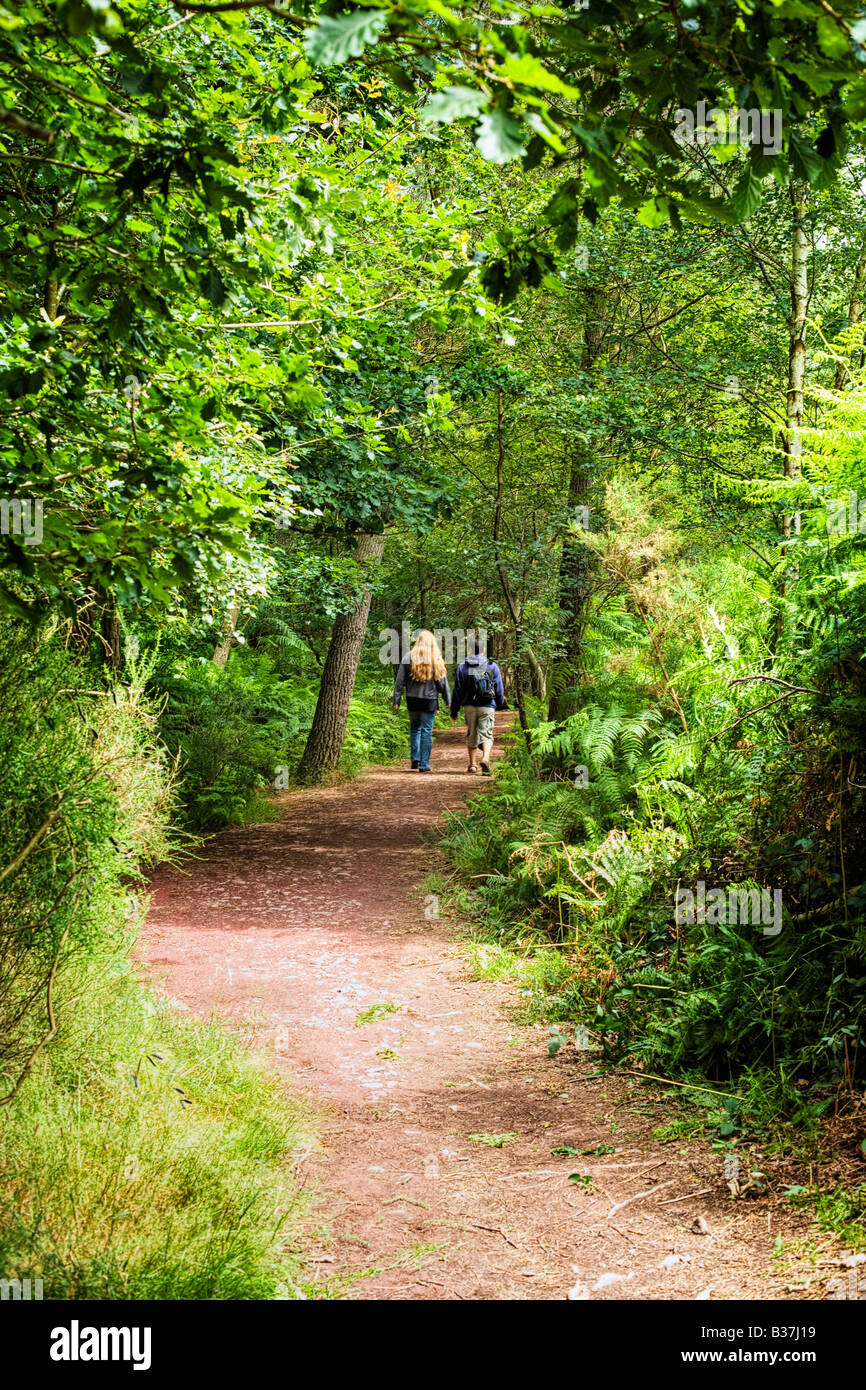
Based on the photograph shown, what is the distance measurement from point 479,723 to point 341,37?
41.9ft

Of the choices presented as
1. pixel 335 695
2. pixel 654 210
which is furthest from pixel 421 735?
pixel 654 210

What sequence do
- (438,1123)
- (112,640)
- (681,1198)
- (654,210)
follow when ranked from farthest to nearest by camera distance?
(112,640)
(438,1123)
(681,1198)
(654,210)

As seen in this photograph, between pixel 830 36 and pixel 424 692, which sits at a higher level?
pixel 830 36

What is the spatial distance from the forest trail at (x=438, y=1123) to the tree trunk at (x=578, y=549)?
3973 mm

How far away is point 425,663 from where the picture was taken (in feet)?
47.4

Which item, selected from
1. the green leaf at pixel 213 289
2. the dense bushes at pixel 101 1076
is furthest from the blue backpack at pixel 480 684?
the green leaf at pixel 213 289

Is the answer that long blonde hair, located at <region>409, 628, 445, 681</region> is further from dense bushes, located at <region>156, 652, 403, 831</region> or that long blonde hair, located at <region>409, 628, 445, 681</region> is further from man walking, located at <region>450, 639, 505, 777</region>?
dense bushes, located at <region>156, 652, 403, 831</region>

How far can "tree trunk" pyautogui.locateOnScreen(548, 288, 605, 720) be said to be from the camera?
11.1 meters

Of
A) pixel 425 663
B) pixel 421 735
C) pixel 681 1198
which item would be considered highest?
pixel 425 663

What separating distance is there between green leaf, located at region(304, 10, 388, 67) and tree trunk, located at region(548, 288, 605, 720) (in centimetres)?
918

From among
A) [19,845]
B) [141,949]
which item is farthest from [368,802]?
[19,845]

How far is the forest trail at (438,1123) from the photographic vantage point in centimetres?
340

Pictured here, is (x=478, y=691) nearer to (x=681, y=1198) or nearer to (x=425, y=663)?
(x=425, y=663)
